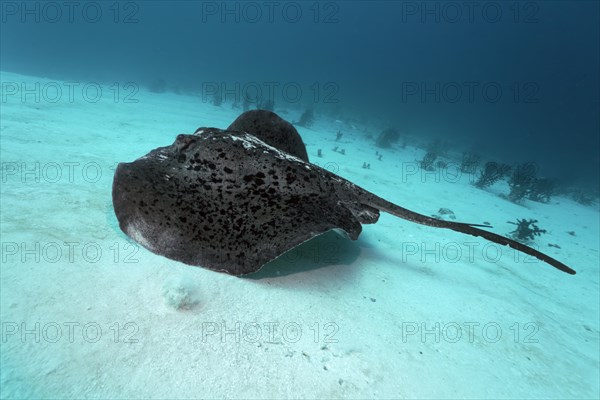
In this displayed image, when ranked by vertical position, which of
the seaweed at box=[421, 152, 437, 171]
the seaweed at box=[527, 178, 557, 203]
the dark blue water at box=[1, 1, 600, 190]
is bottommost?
the seaweed at box=[527, 178, 557, 203]

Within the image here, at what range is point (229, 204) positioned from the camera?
2.89 m

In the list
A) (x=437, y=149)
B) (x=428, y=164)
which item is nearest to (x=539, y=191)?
(x=428, y=164)

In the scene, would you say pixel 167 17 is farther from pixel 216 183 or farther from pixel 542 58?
pixel 216 183

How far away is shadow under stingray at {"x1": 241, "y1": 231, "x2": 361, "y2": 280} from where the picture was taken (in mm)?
3195

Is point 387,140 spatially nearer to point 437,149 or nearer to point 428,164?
point 428,164

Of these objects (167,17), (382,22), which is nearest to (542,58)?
(382,22)

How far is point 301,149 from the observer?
5121 mm

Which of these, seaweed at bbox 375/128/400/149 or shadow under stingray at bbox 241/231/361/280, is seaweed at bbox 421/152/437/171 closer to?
seaweed at bbox 375/128/400/149

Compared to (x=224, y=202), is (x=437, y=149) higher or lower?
higher

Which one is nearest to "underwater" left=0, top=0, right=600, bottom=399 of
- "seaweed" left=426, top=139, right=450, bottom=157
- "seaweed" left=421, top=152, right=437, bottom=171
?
"seaweed" left=421, top=152, right=437, bottom=171

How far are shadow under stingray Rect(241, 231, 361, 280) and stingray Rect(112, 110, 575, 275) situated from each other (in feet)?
1.64

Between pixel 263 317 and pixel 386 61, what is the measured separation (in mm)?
178038

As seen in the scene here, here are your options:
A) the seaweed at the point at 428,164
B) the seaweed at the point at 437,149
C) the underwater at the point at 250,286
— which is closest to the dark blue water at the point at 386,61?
the seaweed at the point at 437,149

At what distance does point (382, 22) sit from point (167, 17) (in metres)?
134
